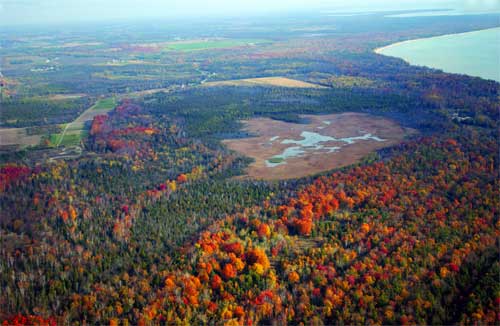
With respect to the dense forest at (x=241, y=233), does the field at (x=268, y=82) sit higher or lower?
higher

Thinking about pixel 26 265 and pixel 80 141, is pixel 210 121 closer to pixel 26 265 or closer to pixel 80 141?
pixel 80 141

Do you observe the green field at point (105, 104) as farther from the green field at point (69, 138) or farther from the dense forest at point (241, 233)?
the dense forest at point (241, 233)

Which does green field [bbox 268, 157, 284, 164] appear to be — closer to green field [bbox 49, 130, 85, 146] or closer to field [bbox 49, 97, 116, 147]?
green field [bbox 49, 130, 85, 146]

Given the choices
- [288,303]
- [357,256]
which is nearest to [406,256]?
[357,256]

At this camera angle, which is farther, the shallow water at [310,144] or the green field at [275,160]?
the shallow water at [310,144]

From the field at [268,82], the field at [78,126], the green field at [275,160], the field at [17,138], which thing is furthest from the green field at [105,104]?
the green field at [275,160]

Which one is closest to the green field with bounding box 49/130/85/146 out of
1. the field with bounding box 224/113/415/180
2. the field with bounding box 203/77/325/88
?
the field with bounding box 224/113/415/180

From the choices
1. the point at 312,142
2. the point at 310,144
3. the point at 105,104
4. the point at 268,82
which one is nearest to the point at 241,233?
the point at 310,144
